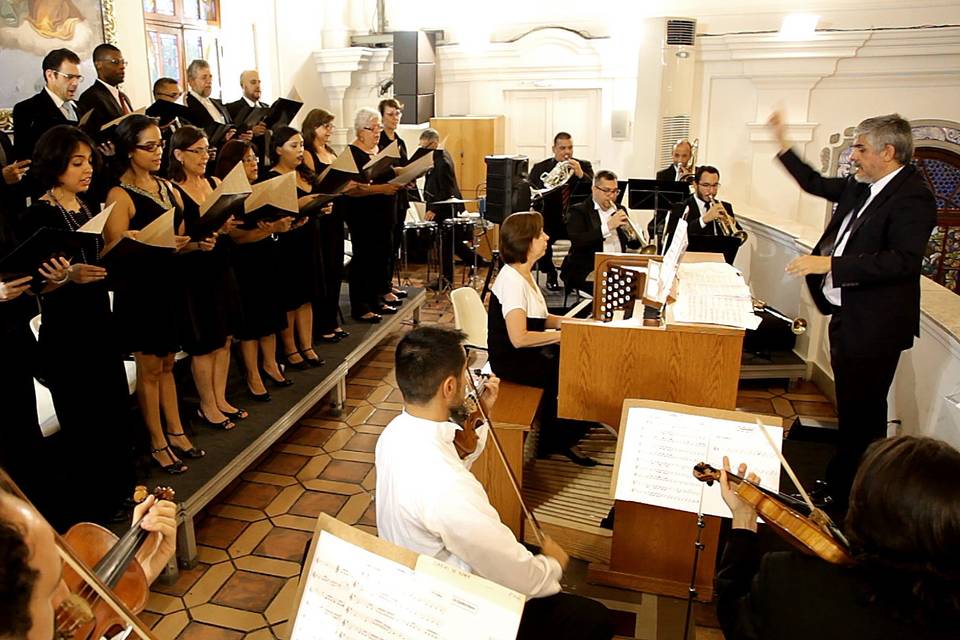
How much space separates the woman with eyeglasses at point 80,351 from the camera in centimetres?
309

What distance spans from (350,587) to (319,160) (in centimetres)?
414

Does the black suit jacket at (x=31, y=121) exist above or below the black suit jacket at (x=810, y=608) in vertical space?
above

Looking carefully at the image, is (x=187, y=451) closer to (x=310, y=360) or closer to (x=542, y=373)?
(x=310, y=360)

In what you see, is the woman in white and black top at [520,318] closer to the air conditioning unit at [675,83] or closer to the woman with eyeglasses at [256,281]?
the woman with eyeglasses at [256,281]

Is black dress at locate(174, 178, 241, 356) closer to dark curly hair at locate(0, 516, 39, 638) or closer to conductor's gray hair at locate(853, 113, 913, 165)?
dark curly hair at locate(0, 516, 39, 638)

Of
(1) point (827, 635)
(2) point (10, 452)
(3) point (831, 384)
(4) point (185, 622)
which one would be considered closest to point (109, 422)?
(2) point (10, 452)

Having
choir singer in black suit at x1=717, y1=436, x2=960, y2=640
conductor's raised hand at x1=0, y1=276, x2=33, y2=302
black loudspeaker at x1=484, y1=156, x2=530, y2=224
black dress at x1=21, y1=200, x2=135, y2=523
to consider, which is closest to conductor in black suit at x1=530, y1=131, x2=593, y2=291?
black loudspeaker at x1=484, y1=156, x2=530, y2=224

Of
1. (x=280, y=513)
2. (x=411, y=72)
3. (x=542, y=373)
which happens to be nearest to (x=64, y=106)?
(x=280, y=513)

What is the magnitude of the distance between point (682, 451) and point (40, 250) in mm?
2422

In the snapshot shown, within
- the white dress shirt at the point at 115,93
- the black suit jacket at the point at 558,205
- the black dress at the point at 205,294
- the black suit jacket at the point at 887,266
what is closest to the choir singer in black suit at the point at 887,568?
the black suit jacket at the point at 887,266

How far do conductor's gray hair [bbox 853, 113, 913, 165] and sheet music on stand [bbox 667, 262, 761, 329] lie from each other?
0.81m

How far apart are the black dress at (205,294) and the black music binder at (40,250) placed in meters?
0.69

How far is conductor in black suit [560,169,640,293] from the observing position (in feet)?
19.2

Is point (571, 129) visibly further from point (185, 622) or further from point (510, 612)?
point (510, 612)
